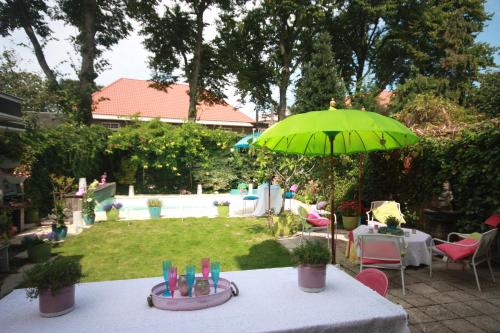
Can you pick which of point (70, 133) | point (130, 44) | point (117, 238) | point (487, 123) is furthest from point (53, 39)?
point (487, 123)

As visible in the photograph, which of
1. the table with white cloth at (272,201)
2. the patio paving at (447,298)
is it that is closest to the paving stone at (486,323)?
the patio paving at (447,298)

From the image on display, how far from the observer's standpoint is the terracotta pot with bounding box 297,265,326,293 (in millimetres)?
2186

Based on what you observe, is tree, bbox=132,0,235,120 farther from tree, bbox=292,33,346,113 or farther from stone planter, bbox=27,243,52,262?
stone planter, bbox=27,243,52,262

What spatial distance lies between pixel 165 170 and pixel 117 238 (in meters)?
7.25

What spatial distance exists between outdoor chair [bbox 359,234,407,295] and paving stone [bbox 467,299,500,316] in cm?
81

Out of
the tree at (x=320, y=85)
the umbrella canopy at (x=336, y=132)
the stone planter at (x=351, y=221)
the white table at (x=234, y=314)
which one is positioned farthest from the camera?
the tree at (x=320, y=85)

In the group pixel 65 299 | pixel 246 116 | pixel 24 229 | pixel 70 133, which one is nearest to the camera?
pixel 65 299

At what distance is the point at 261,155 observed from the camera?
30.7 ft

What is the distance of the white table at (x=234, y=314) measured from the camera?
173 centimetres

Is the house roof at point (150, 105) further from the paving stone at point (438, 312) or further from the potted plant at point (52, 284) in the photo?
the potted plant at point (52, 284)

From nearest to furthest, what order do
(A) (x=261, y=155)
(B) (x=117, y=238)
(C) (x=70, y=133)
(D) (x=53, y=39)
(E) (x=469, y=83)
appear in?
(B) (x=117, y=238) < (A) (x=261, y=155) < (C) (x=70, y=133) < (D) (x=53, y=39) < (E) (x=469, y=83)

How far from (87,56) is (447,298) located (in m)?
16.9

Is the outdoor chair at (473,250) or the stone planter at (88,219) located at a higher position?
the outdoor chair at (473,250)

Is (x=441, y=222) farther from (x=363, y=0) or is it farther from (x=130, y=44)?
(x=130, y=44)
